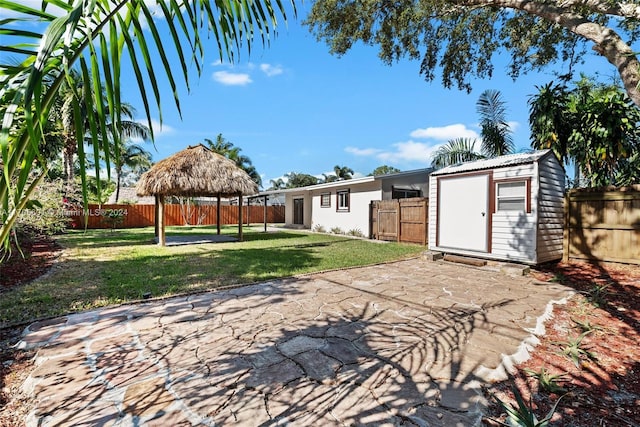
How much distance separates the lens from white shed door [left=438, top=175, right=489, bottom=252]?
802 cm

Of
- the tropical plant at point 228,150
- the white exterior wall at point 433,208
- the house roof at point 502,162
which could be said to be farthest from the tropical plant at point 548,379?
the tropical plant at point 228,150

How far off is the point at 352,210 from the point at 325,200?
2718 millimetres

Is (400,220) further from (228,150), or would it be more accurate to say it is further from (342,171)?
(342,171)

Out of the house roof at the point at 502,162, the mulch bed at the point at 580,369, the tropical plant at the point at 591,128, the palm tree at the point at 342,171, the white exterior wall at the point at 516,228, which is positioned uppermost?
the palm tree at the point at 342,171

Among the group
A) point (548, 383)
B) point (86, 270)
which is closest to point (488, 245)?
point (548, 383)

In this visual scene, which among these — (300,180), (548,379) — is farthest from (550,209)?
(300,180)

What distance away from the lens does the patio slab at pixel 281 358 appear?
86.7 inches

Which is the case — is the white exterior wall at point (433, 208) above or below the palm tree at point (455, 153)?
below

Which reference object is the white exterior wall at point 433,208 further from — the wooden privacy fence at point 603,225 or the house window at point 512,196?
the wooden privacy fence at point 603,225

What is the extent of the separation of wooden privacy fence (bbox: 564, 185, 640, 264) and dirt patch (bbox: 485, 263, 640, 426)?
2228mm

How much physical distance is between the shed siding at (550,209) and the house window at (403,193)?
747cm

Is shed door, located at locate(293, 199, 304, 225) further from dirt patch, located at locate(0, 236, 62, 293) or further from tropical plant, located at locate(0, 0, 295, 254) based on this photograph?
tropical plant, located at locate(0, 0, 295, 254)

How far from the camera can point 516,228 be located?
733 cm

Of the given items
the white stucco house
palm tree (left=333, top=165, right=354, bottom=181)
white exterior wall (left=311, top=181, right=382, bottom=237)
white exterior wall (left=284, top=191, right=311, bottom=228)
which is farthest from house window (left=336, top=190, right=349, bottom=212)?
palm tree (left=333, top=165, right=354, bottom=181)
